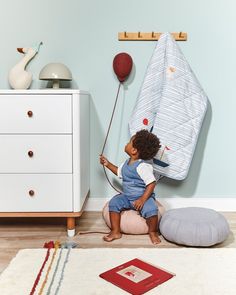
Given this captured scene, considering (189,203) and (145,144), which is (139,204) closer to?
(145,144)

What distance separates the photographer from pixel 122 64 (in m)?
2.51

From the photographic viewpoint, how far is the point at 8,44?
8.52 ft

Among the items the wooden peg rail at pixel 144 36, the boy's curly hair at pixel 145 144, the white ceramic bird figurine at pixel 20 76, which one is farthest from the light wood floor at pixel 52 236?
the wooden peg rail at pixel 144 36

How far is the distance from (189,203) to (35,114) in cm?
123

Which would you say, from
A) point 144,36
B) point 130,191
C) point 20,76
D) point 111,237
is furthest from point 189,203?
point 20,76

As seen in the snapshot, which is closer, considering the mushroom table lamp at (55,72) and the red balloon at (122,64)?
the mushroom table lamp at (55,72)

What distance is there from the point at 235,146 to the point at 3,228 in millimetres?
1595

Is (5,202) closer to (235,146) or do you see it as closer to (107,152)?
(107,152)

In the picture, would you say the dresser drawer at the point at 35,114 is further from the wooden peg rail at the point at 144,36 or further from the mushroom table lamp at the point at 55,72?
the wooden peg rail at the point at 144,36

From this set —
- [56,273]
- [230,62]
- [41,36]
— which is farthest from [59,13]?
[56,273]

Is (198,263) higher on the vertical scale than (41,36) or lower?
lower

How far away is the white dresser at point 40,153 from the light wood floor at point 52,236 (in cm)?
13

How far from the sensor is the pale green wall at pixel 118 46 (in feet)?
8.47

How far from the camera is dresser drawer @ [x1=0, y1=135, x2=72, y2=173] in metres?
2.16
